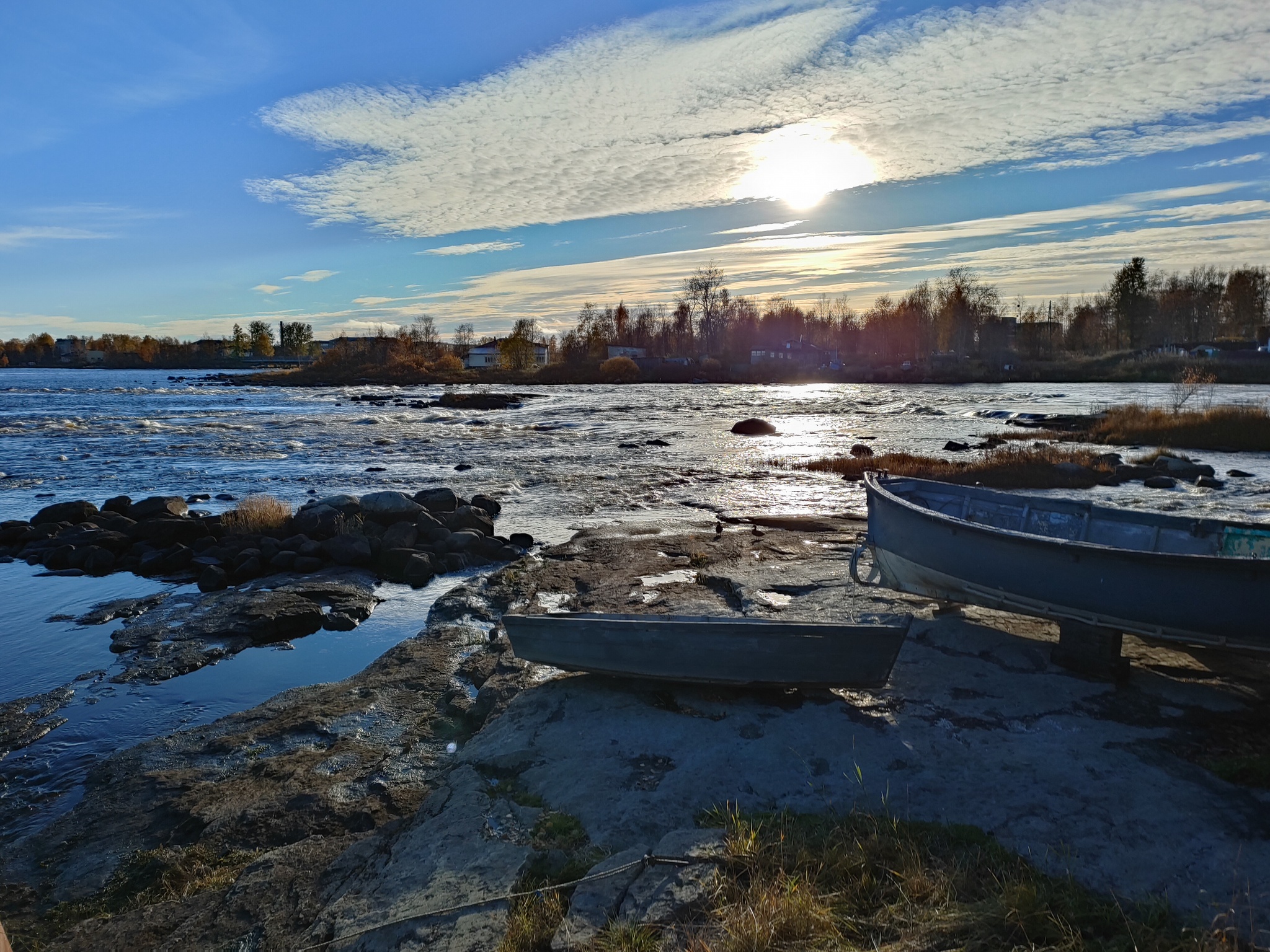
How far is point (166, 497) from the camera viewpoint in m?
17.6

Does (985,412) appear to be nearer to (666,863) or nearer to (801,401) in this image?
(801,401)

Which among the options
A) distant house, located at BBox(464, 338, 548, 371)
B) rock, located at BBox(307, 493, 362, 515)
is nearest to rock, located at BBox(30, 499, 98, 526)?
rock, located at BBox(307, 493, 362, 515)

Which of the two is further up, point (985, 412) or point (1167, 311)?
point (1167, 311)

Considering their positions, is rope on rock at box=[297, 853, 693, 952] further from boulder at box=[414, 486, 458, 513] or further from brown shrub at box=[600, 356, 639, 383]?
brown shrub at box=[600, 356, 639, 383]

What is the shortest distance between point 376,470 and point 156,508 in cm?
951

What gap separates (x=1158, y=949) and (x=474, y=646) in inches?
290

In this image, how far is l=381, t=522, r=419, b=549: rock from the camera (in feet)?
45.9

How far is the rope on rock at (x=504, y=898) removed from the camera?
4.24 meters

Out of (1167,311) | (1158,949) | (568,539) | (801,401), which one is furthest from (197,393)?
(1167,311)

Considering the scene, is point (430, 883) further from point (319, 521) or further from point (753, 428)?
point (753, 428)

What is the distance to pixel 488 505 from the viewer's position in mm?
18094

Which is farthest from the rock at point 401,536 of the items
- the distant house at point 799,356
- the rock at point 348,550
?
the distant house at point 799,356

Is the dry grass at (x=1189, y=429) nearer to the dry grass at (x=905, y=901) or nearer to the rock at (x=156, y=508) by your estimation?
the dry grass at (x=905, y=901)

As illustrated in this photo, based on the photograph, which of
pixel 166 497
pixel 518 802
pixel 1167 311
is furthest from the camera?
pixel 1167 311
